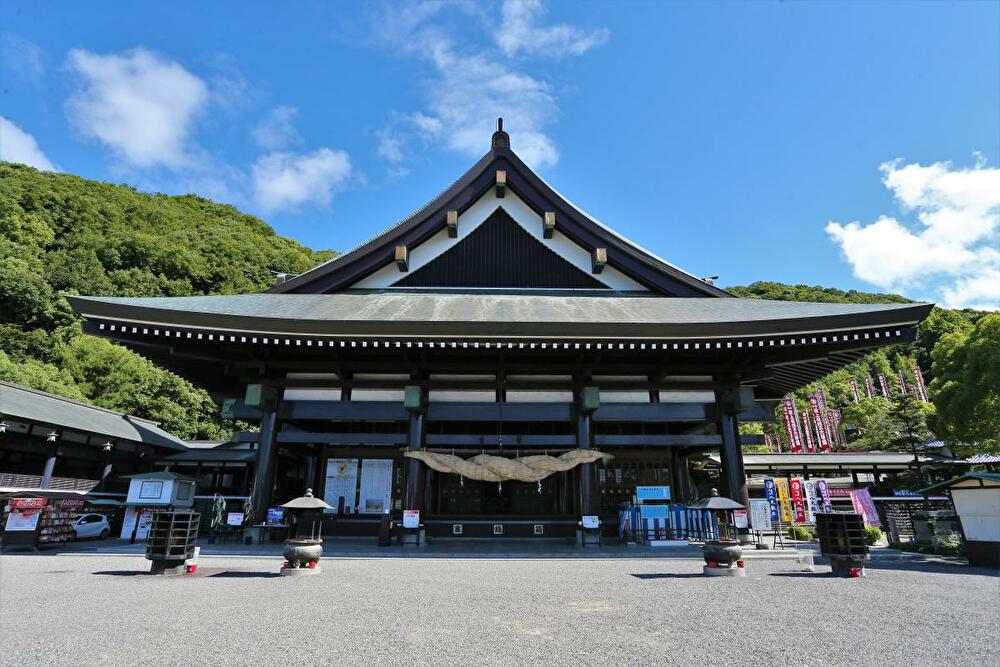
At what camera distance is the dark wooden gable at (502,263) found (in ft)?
54.7

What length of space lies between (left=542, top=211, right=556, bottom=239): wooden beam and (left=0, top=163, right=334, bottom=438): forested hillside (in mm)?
25621

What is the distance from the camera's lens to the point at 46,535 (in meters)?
14.1

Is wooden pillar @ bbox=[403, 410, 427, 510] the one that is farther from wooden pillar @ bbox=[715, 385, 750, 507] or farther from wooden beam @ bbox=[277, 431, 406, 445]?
wooden pillar @ bbox=[715, 385, 750, 507]

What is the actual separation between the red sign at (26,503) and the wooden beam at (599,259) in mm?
16904

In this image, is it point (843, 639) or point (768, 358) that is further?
point (768, 358)

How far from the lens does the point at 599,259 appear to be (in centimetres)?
1609

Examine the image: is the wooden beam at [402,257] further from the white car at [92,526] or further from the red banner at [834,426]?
the red banner at [834,426]

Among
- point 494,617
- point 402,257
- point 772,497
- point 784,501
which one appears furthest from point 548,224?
point 784,501

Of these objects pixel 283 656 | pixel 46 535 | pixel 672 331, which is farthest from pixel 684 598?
pixel 46 535

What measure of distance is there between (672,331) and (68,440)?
23.9 metres

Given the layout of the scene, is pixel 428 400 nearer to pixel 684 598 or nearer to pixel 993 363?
pixel 684 598

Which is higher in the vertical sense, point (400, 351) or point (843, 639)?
point (400, 351)

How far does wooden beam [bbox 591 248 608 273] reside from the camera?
52.7 feet

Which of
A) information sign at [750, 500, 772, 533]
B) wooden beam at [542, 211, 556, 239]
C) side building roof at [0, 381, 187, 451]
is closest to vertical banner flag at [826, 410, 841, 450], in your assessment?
information sign at [750, 500, 772, 533]
